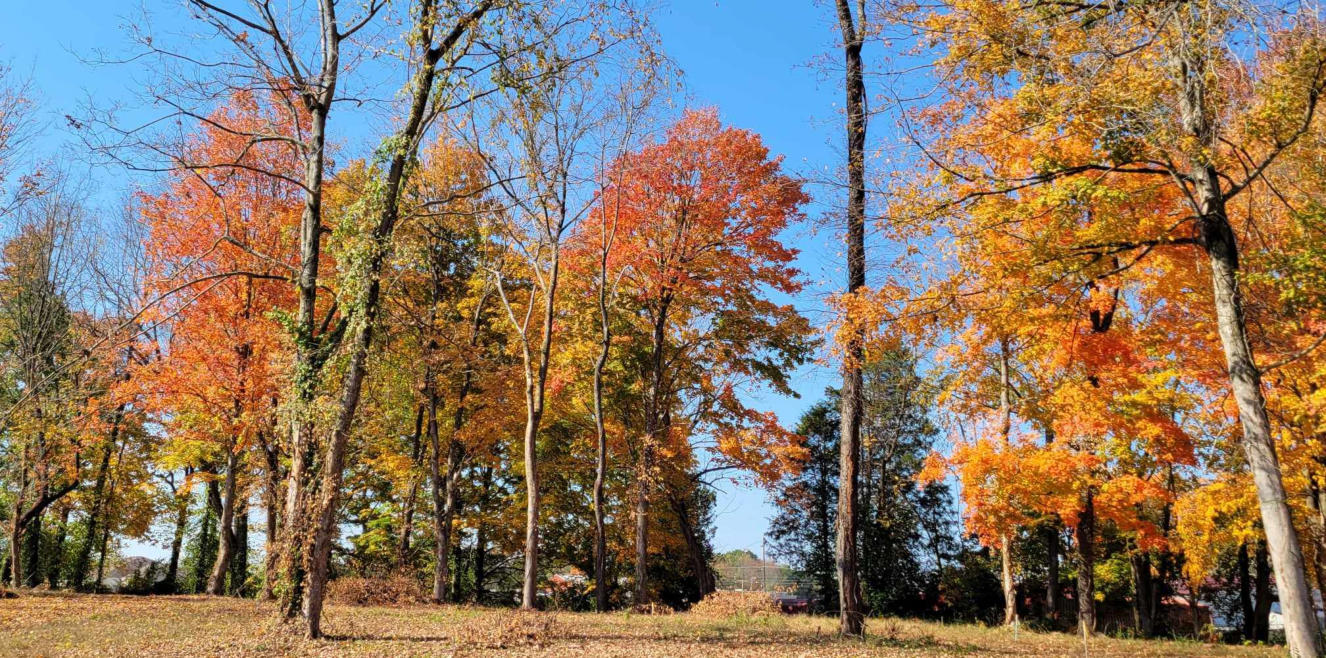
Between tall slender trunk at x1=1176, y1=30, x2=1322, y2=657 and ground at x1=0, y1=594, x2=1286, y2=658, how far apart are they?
3.12m

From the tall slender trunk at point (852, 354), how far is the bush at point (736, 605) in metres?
5.25

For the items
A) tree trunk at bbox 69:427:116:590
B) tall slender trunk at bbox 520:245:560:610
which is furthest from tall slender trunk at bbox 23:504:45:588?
tall slender trunk at bbox 520:245:560:610

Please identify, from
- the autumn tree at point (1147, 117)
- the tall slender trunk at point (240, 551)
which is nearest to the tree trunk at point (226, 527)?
the tall slender trunk at point (240, 551)

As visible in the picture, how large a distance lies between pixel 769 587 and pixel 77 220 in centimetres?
2470

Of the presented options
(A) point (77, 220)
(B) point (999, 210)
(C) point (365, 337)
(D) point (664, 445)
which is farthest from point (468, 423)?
(B) point (999, 210)

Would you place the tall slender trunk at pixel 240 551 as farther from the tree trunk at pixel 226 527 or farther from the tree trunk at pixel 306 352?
the tree trunk at pixel 306 352

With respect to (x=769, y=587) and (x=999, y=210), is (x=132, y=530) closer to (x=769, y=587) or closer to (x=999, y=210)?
(x=769, y=587)

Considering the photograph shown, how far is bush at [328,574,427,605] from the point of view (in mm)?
17078

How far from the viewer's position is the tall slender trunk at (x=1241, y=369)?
7.86 m

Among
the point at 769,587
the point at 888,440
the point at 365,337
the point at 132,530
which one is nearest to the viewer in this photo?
the point at 365,337

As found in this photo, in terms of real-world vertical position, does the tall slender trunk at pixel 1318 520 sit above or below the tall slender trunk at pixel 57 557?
above

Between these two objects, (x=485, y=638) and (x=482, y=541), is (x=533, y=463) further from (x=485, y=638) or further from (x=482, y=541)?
(x=482, y=541)

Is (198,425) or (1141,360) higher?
(1141,360)

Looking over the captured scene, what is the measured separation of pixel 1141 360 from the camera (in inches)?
613
